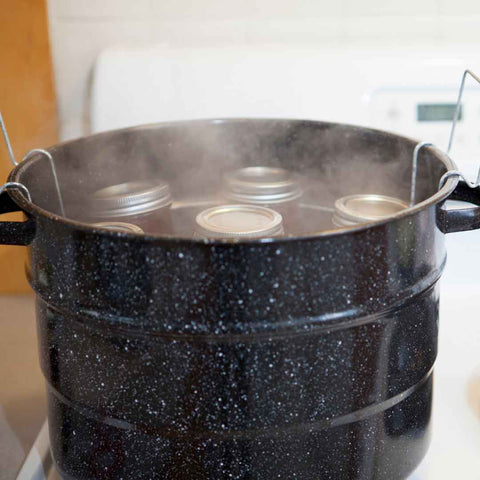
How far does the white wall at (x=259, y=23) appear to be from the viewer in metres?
0.99

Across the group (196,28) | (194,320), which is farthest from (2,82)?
(194,320)

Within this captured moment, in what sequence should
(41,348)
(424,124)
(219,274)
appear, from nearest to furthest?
(219,274), (41,348), (424,124)

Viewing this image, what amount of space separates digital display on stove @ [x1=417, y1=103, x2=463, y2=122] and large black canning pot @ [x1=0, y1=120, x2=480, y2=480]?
1.14 feet

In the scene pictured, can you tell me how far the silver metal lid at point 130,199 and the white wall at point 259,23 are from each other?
310 mm

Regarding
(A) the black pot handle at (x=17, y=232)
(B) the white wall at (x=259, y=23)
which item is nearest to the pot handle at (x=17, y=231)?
(A) the black pot handle at (x=17, y=232)

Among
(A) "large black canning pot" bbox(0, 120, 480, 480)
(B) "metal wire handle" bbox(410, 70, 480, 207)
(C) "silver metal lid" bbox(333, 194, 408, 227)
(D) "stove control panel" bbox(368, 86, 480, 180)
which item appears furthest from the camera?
(D) "stove control panel" bbox(368, 86, 480, 180)

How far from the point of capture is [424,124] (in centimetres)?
94

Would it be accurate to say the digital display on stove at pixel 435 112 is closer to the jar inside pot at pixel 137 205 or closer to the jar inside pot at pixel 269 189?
the jar inside pot at pixel 269 189

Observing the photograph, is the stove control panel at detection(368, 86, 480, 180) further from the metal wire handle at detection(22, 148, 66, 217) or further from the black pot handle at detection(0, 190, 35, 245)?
the black pot handle at detection(0, 190, 35, 245)

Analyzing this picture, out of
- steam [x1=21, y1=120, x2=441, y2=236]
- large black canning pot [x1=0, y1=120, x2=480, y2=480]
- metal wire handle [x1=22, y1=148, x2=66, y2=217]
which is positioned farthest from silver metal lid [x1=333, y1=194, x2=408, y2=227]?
metal wire handle [x1=22, y1=148, x2=66, y2=217]

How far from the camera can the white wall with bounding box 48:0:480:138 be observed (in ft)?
3.25

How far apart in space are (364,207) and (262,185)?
4.8 inches

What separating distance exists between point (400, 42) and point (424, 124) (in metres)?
0.15

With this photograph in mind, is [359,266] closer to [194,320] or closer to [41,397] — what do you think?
[194,320]
